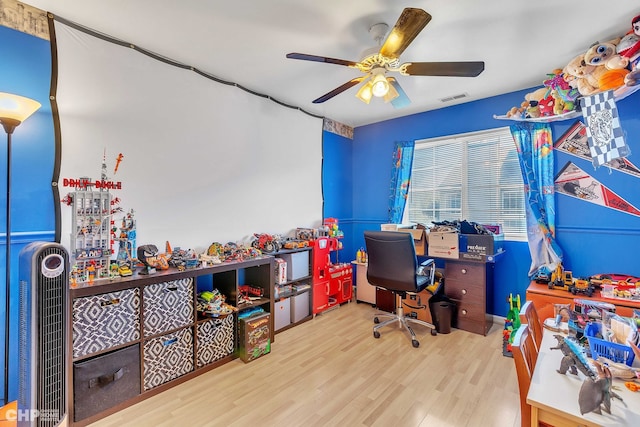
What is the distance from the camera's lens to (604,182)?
8.70 feet

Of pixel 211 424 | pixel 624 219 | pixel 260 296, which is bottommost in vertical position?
pixel 211 424

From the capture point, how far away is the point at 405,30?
1.61 m

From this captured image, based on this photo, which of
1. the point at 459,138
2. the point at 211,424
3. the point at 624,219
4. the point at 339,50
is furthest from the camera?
the point at 459,138

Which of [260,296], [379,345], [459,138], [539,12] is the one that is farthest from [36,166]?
[459,138]

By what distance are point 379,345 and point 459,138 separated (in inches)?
105

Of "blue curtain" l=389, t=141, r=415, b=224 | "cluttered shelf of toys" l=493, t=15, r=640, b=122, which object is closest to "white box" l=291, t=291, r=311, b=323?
"blue curtain" l=389, t=141, r=415, b=224

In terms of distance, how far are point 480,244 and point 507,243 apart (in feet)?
1.89

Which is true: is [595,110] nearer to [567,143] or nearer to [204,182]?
[567,143]

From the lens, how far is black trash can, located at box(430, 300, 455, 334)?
2.96 m

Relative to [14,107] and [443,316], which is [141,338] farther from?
[443,316]

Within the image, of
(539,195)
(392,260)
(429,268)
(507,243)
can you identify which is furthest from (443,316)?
(539,195)

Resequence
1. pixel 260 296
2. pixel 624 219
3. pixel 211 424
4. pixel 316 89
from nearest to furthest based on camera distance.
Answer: pixel 211 424
pixel 624 219
pixel 260 296
pixel 316 89

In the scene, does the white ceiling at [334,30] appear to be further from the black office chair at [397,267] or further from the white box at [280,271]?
the white box at [280,271]

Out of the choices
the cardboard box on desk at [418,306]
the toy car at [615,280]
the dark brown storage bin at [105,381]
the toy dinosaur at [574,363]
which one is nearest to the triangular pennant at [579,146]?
the toy car at [615,280]
